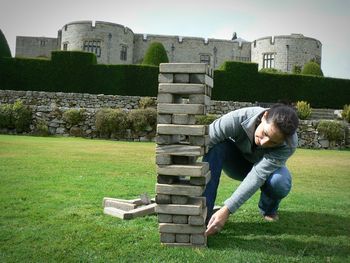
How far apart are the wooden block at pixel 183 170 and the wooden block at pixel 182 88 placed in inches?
22.3

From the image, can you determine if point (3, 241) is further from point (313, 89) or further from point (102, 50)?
point (102, 50)

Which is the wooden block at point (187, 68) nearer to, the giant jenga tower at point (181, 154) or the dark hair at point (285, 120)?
the giant jenga tower at point (181, 154)

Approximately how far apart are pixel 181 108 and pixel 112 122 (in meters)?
13.2

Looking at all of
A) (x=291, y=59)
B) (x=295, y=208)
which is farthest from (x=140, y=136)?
(x=291, y=59)

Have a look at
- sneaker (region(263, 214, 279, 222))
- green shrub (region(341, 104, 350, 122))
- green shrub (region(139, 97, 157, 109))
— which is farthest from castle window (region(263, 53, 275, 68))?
sneaker (region(263, 214, 279, 222))

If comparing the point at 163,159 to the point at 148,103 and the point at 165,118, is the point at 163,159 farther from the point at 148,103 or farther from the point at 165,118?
the point at 148,103

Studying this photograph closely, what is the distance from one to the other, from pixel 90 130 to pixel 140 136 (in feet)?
7.26

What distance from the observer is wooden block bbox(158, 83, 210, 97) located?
299 centimetres

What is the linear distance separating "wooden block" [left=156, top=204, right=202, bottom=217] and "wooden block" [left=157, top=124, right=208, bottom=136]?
558mm

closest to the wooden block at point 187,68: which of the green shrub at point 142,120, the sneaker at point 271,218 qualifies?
the sneaker at point 271,218

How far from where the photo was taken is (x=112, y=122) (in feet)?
52.3

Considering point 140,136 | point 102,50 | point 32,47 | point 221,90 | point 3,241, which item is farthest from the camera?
point 32,47

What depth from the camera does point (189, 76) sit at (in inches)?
119

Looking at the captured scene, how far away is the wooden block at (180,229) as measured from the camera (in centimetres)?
299
